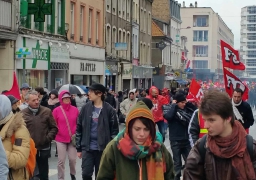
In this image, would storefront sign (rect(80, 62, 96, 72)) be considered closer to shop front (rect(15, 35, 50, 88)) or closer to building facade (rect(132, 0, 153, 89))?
shop front (rect(15, 35, 50, 88))

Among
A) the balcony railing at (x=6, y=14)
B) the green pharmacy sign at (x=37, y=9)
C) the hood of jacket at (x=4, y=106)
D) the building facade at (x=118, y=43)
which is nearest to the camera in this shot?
the hood of jacket at (x=4, y=106)

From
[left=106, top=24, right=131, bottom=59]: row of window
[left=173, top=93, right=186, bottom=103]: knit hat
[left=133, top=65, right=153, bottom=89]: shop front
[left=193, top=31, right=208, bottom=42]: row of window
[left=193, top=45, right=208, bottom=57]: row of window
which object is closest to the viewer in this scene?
[left=173, top=93, right=186, bottom=103]: knit hat

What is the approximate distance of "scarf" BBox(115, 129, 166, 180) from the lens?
535 cm

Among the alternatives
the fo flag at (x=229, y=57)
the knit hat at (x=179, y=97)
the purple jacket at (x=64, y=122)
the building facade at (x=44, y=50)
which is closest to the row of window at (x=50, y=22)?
the building facade at (x=44, y=50)

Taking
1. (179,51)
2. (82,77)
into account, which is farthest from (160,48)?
(82,77)

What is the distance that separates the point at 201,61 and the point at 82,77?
10102 centimetres

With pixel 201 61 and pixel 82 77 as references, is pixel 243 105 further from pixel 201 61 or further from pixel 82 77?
pixel 201 61

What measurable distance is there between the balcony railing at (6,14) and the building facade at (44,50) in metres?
0.95

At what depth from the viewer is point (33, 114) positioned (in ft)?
34.9

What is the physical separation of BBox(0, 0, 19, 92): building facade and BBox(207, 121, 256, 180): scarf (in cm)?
2119

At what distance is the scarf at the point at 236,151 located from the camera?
459 cm

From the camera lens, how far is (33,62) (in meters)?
27.9

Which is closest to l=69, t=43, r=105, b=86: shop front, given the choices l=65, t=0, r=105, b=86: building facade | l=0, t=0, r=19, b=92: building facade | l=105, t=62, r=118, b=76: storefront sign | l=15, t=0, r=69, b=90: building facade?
l=65, t=0, r=105, b=86: building facade

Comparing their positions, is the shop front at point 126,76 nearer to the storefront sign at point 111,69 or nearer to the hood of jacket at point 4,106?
the storefront sign at point 111,69
